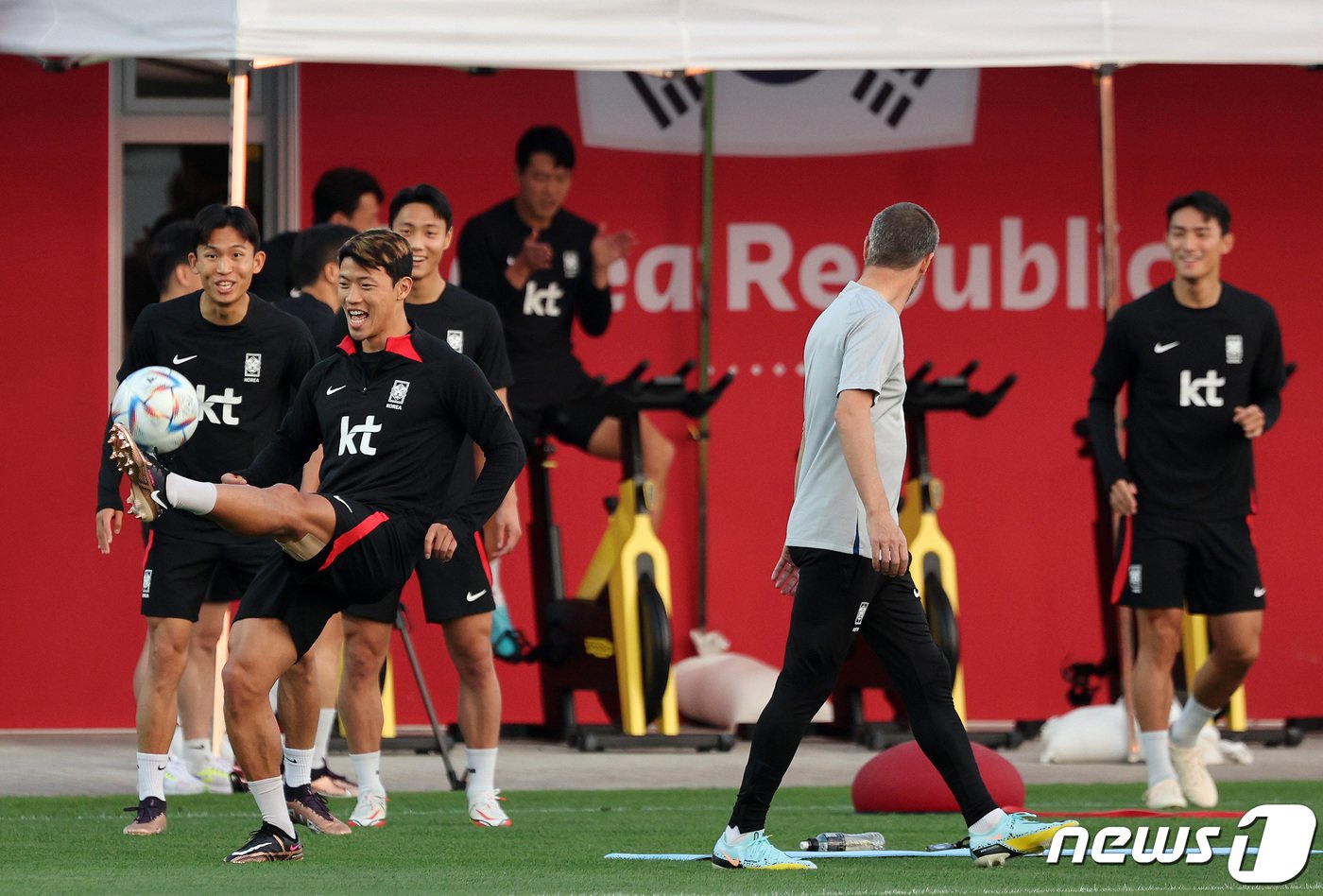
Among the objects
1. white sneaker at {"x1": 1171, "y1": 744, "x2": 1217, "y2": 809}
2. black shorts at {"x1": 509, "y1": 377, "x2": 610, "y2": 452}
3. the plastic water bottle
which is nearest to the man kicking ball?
the plastic water bottle

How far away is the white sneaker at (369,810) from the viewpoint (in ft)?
22.8

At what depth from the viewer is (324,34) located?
820cm

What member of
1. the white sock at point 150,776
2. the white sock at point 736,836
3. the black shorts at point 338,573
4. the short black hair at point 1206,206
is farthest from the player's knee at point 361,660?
the short black hair at point 1206,206

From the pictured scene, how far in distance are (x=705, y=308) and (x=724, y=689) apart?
1793 mm

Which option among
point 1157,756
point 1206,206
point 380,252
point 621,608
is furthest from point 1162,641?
point 380,252

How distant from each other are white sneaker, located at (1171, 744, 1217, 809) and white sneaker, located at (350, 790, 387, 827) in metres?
2.72

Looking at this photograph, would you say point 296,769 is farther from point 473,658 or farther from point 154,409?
point 154,409

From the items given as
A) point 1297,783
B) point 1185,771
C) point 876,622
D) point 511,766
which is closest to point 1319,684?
point 1297,783

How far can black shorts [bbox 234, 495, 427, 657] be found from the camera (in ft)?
18.9

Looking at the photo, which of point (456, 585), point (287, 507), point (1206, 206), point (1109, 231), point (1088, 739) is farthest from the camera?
point (1088, 739)

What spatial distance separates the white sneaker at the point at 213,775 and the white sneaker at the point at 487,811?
149cm

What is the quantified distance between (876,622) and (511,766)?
11.9 feet

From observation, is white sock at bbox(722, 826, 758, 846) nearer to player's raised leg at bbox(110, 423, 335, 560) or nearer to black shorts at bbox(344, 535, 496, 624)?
player's raised leg at bbox(110, 423, 335, 560)

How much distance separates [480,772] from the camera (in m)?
7.03
